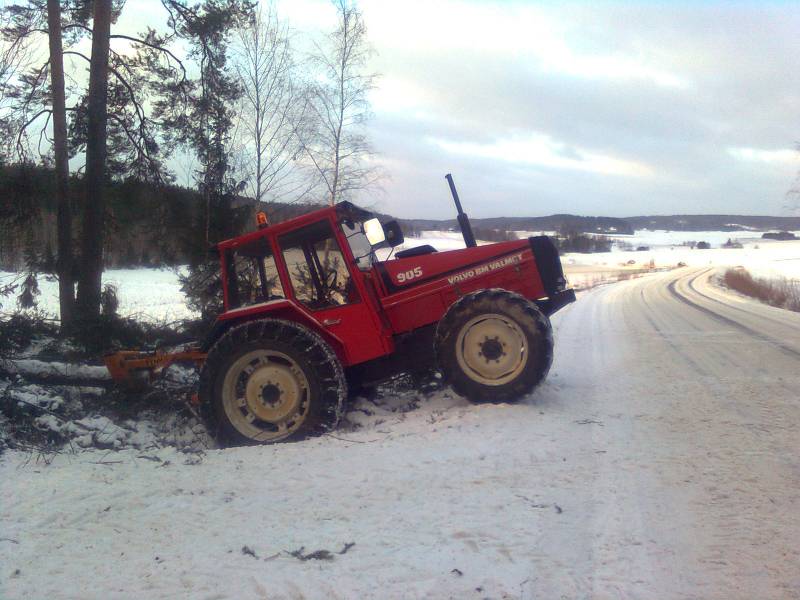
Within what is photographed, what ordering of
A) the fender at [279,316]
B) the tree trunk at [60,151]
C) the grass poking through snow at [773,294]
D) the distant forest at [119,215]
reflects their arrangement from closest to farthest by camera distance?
the fender at [279,316] < the distant forest at [119,215] < the tree trunk at [60,151] < the grass poking through snow at [773,294]

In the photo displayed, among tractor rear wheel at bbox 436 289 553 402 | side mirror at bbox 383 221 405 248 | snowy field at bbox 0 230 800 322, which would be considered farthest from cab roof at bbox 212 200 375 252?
tractor rear wheel at bbox 436 289 553 402

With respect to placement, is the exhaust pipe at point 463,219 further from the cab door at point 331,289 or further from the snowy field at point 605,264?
the cab door at point 331,289

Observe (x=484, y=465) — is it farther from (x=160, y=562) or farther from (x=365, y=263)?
(x=365, y=263)

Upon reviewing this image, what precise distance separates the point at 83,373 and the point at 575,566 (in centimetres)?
649

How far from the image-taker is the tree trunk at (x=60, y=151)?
13.4m

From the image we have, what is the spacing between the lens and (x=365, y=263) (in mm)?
7137

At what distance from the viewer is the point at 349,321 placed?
6.80m

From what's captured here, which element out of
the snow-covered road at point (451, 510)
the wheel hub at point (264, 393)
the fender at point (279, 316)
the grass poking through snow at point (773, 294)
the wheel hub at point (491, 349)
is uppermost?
the fender at point (279, 316)

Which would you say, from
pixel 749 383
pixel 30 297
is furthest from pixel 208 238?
pixel 749 383

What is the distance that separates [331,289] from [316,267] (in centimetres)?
29

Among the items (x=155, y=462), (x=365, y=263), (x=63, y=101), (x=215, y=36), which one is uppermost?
(x=215, y=36)

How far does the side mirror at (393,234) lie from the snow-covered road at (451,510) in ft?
5.79

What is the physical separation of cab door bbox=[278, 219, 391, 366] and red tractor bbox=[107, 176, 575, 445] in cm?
1

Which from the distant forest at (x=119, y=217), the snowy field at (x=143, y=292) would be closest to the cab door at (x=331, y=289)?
the distant forest at (x=119, y=217)
